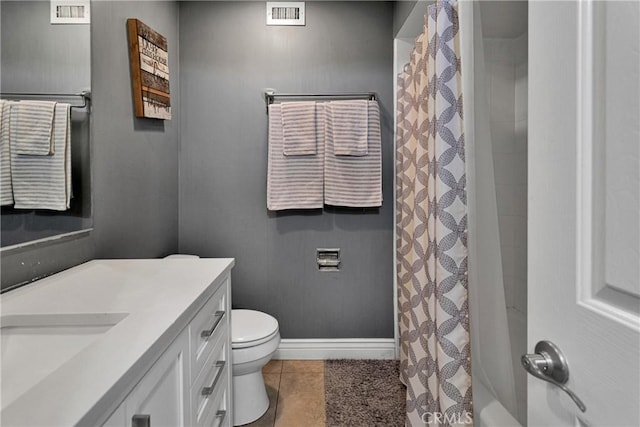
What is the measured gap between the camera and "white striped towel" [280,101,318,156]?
2336 mm

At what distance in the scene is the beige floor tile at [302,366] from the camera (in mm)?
Answer: 2377

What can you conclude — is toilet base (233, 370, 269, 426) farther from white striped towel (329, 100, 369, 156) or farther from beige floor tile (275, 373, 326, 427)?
white striped towel (329, 100, 369, 156)

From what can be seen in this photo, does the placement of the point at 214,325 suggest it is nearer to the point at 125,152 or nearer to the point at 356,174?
the point at 125,152

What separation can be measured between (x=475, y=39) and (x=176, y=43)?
185cm

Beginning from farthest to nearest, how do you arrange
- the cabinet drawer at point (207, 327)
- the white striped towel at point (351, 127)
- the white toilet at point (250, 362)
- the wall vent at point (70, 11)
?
the white striped towel at point (351, 127) < the white toilet at point (250, 362) < the wall vent at point (70, 11) < the cabinet drawer at point (207, 327)

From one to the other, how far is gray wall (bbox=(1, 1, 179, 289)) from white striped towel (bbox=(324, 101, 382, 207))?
3.22ft

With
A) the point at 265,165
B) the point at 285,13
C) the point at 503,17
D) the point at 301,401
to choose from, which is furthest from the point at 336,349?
the point at 285,13

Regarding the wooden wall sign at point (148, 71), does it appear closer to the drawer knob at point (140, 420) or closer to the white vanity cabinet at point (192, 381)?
the white vanity cabinet at point (192, 381)

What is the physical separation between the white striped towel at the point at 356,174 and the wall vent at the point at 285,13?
26.8 inches

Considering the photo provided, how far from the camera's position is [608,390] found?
0.51 m

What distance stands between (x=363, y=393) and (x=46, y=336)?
5.46ft

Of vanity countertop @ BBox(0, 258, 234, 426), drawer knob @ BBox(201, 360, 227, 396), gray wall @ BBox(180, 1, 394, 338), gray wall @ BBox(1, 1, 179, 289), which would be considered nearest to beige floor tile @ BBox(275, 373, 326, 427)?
gray wall @ BBox(180, 1, 394, 338)

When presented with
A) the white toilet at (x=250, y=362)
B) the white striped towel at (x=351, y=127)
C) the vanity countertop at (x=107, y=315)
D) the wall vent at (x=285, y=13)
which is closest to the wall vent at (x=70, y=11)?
the vanity countertop at (x=107, y=315)

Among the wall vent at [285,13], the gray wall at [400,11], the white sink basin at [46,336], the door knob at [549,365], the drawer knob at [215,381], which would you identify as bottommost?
the drawer knob at [215,381]
